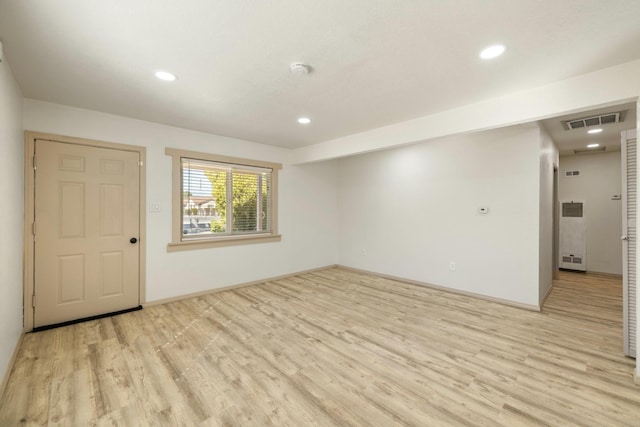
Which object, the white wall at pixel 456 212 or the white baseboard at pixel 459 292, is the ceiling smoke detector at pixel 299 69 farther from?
the white baseboard at pixel 459 292

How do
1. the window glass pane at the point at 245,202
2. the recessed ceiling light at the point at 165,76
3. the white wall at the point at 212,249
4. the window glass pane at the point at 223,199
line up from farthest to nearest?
the window glass pane at the point at 245,202 < the window glass pane at the point at 223,199 < the white wall at the point at 212,249 < the recessed ceiling light at the point at 165,76

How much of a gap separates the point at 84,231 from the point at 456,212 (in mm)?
5159

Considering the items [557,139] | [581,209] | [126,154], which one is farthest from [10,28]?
[581,209]

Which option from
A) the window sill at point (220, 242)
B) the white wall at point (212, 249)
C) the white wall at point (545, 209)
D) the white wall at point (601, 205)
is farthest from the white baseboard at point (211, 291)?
the white wall at point (601, 205)

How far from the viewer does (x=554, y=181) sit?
525 centimetres

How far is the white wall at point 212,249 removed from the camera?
3387mm

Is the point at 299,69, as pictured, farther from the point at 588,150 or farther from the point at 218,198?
the point at 588,150

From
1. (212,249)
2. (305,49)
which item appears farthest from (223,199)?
(305,49)

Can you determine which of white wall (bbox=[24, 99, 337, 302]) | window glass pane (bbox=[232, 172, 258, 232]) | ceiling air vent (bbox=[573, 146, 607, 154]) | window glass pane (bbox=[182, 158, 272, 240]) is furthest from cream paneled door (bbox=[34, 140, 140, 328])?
ceiling air vent (bbox=[573, 146, 607, 154])

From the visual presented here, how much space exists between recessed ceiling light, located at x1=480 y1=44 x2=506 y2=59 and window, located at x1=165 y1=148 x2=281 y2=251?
3.71 m

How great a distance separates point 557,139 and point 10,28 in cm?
665

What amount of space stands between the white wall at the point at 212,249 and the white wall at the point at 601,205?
17.2 feet

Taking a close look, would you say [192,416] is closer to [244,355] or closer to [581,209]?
[244,355]

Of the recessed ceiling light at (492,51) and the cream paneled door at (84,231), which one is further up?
the recessed ceiling light at (492,51)
